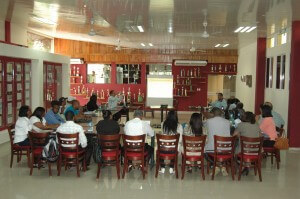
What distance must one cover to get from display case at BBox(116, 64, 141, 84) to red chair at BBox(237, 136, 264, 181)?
12551 millimetres

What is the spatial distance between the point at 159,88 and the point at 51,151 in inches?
460

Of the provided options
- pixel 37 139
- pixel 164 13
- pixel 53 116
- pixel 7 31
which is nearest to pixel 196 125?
pixel 164 13

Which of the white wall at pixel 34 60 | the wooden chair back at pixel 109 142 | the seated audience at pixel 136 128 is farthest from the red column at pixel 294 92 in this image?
the white wall at pixel 34 60

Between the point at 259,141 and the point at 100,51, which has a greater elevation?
the point at 100,51

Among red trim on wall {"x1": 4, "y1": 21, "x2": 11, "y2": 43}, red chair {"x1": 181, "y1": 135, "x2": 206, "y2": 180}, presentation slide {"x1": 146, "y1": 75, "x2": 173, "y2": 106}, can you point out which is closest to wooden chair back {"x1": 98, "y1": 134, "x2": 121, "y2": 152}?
red chair {"x1": 181, "y1": 135, "x2": 206, "y2": 180}

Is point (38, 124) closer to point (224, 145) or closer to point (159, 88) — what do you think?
point (224, 145)

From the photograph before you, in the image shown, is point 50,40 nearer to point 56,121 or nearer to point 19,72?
point 19,72

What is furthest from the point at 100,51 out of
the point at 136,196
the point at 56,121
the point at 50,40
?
the point at 136,196

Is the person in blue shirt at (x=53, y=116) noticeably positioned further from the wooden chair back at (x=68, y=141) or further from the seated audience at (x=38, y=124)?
the wooden chair back at (x=68, y=141)

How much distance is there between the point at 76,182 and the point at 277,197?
Answer: 3.37 metres

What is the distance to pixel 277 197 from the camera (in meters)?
5.82

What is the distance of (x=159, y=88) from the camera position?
1792 centimetres

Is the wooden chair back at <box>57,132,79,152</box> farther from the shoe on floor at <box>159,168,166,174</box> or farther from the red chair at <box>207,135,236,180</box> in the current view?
the red chair at <box>207,135,236,180</box>

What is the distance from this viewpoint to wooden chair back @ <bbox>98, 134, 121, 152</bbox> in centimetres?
631
